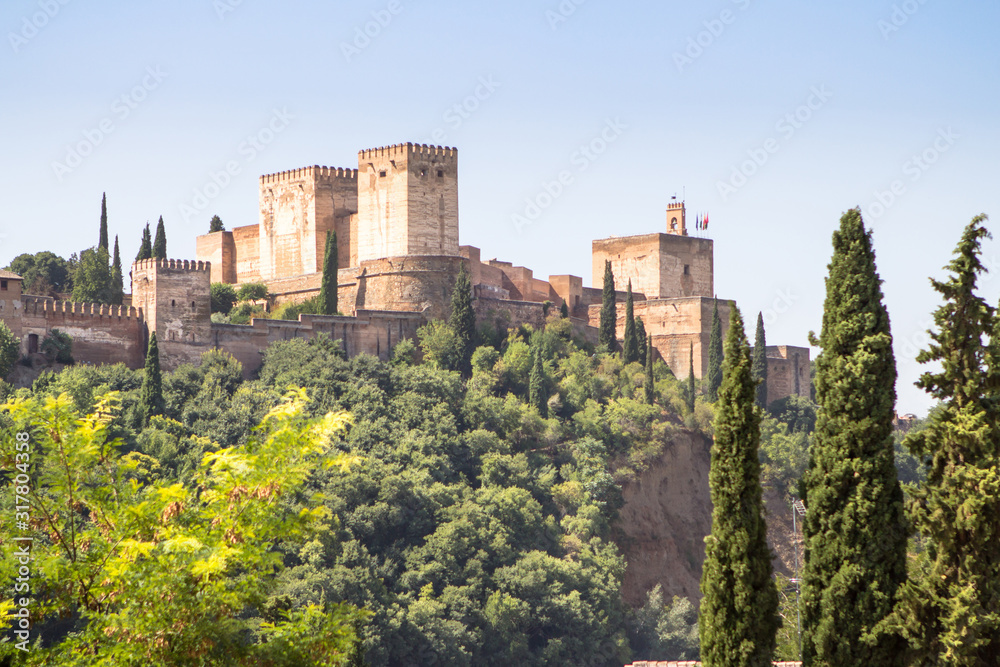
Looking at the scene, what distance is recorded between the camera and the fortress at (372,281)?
142ft

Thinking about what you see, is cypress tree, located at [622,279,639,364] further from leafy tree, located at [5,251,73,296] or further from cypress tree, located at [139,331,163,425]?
leafy tree, located at [5,251,73,296]

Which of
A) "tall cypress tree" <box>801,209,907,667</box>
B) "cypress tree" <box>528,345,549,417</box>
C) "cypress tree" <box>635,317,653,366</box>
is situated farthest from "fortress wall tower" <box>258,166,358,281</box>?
"tall cypress tree" <box>801,209,907,667</box>

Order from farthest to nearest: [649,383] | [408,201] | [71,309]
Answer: [649,383] < [408,201] < [71,309]

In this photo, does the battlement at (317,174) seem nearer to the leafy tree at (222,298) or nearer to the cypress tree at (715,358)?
the leafy tree at (222,298)

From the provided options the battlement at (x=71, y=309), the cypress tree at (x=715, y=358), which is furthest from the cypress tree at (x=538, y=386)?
the battlement at (x=71, y=309)

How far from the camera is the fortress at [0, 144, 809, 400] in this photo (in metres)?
43.2

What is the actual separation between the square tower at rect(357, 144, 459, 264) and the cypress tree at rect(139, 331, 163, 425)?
12331 mm

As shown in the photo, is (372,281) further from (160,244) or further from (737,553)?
(737,553)

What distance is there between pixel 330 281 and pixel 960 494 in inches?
1387

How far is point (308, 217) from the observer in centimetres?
5381

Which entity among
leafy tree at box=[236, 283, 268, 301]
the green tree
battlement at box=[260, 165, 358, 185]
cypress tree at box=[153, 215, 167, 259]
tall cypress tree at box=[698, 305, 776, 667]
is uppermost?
battlement at box=[260, 165, 358, 185]

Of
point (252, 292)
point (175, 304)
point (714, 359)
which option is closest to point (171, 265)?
point (175, 304)

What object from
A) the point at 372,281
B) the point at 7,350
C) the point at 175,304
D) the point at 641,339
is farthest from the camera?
the point at 641,339

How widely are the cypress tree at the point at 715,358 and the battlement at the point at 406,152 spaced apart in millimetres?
12106
